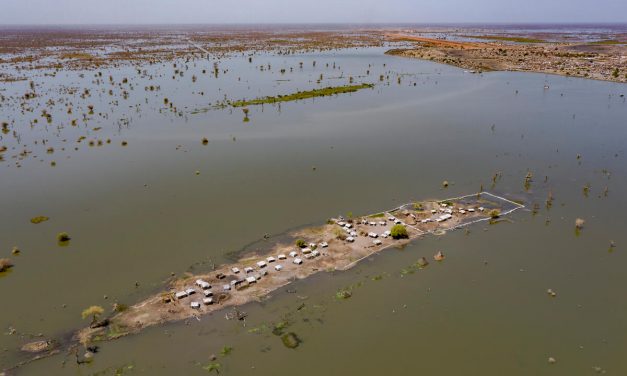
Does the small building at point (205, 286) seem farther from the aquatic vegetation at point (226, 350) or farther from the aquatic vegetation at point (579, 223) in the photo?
the aquatic vegetation at point (579, 223)

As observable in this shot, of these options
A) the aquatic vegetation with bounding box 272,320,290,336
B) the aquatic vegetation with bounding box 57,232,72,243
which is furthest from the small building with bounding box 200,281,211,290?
the aquatic vegetation with bounding box 57,232,72,243

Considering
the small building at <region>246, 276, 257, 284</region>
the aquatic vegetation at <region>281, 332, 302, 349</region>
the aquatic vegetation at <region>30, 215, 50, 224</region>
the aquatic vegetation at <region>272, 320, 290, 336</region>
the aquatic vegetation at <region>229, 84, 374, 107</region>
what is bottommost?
the aquatic vegetation at <region>281, 332, 302, 349</region>

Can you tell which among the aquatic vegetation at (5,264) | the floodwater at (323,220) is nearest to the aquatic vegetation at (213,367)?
the floodwater at (323,220)

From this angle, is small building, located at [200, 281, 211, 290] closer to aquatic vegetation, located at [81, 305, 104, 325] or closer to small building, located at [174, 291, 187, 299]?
small building, located at [174, 291, 187, 299]

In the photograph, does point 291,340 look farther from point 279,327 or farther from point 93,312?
point 93,312

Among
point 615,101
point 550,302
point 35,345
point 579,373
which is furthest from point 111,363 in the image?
point 615,101

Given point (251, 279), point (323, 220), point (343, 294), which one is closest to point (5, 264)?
point (251, 279)
